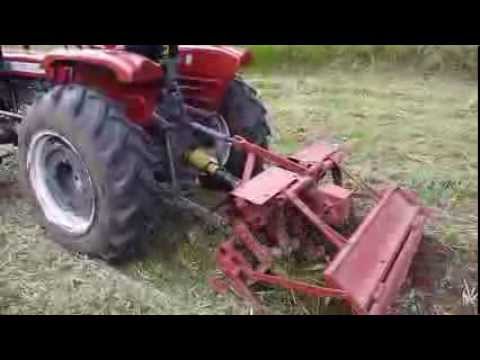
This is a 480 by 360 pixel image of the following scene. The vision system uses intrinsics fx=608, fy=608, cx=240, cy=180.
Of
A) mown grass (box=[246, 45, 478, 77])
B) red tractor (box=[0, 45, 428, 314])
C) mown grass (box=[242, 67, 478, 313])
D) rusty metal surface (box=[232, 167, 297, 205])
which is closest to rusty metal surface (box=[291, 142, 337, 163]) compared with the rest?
red tractor (box=[0, 45, 428, 314])

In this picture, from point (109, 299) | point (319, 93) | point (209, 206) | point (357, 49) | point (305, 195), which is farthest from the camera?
point (357, 49)

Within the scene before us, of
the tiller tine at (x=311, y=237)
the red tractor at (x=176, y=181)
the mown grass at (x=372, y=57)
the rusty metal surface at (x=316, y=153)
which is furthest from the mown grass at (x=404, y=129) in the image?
the rusty metal surface at (x=316, y=153)

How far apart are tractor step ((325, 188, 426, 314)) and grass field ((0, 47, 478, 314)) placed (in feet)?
0.66

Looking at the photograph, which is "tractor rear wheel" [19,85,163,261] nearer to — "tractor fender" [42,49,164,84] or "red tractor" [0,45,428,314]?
"red tractor" [0,45,428,314]

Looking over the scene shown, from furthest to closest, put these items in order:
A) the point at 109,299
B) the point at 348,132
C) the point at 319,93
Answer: the point at 319,93 < the point at 348,132 < the point at 109,299

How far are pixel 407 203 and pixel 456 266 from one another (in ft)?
1.20

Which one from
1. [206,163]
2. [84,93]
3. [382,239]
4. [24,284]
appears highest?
[84,93]

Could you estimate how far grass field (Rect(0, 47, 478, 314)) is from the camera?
2.56m

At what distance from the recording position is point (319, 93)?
596cm

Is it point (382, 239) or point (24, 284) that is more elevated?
point (382, 239)

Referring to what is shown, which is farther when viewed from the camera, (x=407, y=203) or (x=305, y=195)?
(x=407, y=203)

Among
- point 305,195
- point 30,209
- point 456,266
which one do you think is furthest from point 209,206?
point 456,266

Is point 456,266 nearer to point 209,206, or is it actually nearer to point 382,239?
point 382,239

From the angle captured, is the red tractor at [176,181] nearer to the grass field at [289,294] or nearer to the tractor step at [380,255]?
the tractor step at [380,255]
